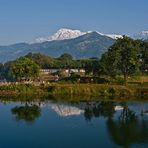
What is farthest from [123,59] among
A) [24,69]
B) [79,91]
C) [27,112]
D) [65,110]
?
[27,112]

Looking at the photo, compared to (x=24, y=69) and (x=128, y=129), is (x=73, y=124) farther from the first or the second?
(x=24, y=69)

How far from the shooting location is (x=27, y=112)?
52406 mm

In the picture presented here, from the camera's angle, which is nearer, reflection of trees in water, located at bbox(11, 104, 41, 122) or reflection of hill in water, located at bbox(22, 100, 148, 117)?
reflection of trees in water, located at bbox(11, 104, 41, 122)

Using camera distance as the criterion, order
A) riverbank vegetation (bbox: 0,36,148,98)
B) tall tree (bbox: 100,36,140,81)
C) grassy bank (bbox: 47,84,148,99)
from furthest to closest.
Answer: tall tree (bbox: 100,36,140,81) < riverbank vegetation (bbox: 0,36,148,98) < grassy bank (bbox: 47,84,148,99)

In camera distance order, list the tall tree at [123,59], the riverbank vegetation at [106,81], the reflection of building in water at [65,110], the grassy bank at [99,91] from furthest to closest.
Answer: the tall tree at [123,59], the riverbank vegetation at [106,81], the grassy bank at [99,91], the reflection of building in water at [65,110]

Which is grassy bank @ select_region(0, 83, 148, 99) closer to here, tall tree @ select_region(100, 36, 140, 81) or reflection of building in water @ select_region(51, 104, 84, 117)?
tall tree @ select_region(100, 36, 140, 81)

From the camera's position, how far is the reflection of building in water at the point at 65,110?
50.9 meters

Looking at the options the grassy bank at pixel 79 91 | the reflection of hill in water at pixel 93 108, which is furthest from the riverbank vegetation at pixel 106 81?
the reflection of hill in water at pixel 93 108

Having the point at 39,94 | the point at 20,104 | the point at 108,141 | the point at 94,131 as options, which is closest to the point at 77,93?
the point at 39,94

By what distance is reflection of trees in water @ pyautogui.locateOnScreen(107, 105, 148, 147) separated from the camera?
113 feet

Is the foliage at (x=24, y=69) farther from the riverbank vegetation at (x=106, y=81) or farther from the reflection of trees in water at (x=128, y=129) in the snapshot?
the reflection of trees in water at (x=128, y=129)

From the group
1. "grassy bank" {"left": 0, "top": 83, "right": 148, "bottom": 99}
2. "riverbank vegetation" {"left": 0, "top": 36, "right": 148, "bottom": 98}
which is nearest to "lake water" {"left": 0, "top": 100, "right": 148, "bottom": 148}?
"grassy bank" {"left": 0, "top": 83, "right": 148, "bottom": 99}

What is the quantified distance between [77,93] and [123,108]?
17.5m

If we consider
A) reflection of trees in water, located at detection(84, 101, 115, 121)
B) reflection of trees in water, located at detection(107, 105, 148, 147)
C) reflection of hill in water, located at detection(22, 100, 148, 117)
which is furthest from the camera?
reflection of hill in water, located at detection(22, 100, 148, 117)
